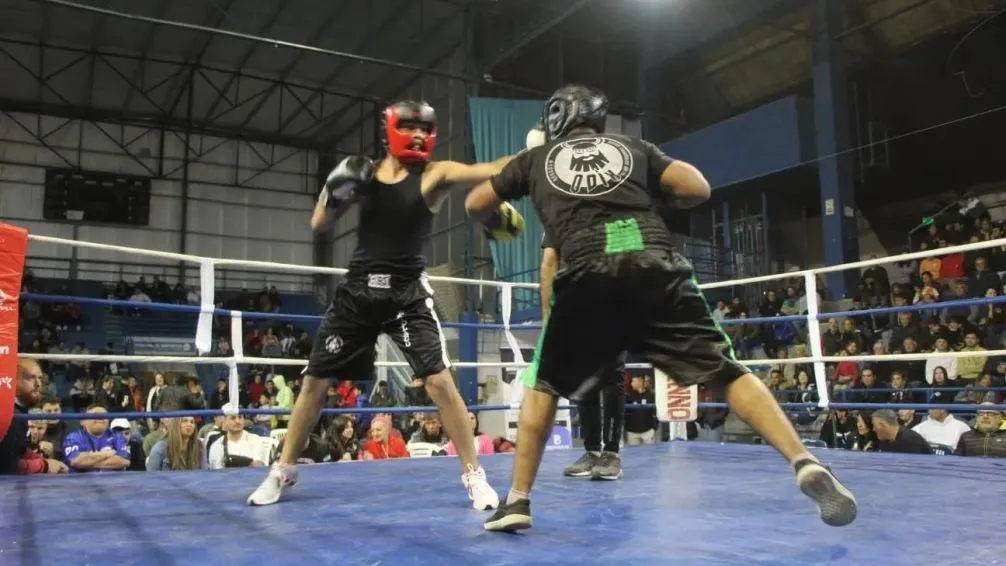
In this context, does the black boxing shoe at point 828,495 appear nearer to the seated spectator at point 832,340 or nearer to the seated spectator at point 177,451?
the seated spectator at point 177,451

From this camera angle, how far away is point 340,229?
656 inches

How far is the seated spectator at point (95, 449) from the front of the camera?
3822 mm

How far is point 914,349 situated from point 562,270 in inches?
235

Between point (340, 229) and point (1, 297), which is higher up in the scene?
point (340, 229)

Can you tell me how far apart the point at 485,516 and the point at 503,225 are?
0.79m

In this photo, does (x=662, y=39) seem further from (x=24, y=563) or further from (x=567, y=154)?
(x=24, y=563)

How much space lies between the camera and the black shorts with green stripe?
69.1 inches

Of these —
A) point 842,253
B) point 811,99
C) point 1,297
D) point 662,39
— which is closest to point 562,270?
point 1,297

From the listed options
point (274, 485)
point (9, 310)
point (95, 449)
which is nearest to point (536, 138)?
point (274, 485)

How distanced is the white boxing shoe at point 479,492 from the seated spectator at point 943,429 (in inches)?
154

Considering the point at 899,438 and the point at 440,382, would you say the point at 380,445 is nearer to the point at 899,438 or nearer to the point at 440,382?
the point at 440,382

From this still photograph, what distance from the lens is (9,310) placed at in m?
2.75

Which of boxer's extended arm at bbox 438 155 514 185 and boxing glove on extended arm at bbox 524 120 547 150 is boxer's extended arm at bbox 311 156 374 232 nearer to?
boxer's extended arm at bbox 438 155 514 185

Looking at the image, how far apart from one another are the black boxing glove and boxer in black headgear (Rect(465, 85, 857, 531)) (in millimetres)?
454
